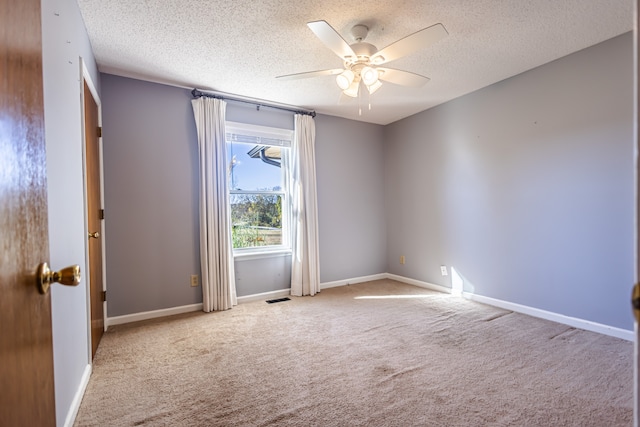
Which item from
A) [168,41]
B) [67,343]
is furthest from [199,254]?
[168,41]

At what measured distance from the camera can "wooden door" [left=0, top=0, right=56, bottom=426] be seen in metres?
0.58

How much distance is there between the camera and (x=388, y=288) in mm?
4336

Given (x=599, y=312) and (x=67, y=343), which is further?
(x=599, y=312)

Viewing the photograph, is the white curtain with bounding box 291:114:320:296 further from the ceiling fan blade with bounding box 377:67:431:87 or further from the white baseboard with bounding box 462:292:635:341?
the white baseboard with bounding box 462:292:635:341

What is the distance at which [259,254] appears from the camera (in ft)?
12.9

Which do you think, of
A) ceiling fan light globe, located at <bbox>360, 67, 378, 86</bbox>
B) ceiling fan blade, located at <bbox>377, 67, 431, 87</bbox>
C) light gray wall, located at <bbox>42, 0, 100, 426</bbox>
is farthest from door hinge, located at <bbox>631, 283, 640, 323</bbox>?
ceiling fan blade, located at <bbox>377, 67, 431, 87</bbox>

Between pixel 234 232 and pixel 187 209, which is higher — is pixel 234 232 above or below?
below

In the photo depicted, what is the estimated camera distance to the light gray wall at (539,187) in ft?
8.45

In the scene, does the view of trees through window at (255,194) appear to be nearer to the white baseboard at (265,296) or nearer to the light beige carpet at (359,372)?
the white baseboard at (265,296)

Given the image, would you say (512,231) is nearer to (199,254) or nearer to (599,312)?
(599,312)

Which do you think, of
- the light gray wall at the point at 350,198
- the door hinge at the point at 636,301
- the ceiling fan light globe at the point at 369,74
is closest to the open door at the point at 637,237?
the door hinge at the point at 636,301

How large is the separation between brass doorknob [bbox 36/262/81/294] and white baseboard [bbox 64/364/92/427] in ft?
4.49

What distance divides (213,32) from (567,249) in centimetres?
362

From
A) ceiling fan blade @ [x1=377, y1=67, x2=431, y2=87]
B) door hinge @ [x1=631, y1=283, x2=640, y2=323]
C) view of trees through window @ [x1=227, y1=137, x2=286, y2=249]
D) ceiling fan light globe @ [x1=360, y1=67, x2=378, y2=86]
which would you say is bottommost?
door hinge @ [x1=631, y1=283, x2=640, y2=323]
